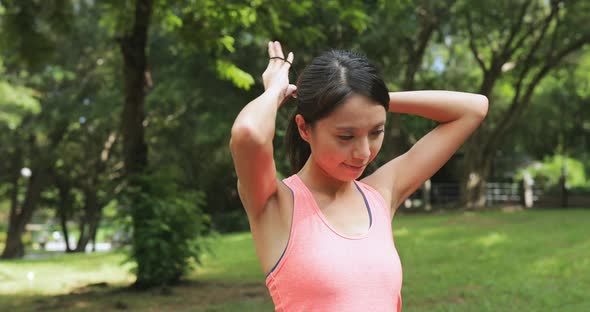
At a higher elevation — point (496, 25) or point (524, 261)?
point (496, 25)

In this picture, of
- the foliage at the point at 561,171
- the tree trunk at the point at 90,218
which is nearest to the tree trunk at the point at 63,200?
the tree trunk at the point at 90,218

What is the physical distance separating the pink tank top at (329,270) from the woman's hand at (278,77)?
0.29 metres

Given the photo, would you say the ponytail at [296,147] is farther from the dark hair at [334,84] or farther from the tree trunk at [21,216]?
the tree trunk at [21,216]

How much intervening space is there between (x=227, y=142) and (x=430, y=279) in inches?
617

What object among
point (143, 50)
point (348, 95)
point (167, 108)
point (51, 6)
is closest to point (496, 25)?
point (167, 108)

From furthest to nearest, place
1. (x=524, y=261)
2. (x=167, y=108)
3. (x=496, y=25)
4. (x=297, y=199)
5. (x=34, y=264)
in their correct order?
(x=167, y=108) < (x=496, y=25) < (x=34, y=264) < (x=524, y=261) < (x=297, y=199)

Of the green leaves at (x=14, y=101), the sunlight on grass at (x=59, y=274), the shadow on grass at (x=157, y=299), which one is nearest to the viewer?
the shadow on grass at (x=157, y=299)

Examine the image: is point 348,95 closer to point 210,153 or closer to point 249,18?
point 249,18

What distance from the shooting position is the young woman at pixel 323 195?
1.54 m

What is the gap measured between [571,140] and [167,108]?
66.0ft

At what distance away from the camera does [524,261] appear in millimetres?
9414

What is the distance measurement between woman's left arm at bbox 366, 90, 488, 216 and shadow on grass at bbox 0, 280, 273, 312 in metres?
5.41

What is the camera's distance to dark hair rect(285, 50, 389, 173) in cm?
162

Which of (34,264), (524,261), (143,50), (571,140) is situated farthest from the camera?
(571,140)
